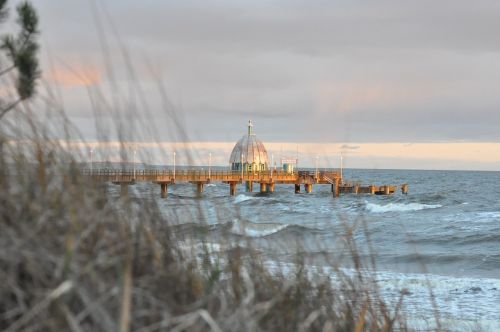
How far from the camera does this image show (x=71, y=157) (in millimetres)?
2934

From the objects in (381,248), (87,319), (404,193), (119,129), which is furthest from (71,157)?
(404,193)

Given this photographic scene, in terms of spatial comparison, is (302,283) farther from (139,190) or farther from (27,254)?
(27,254)

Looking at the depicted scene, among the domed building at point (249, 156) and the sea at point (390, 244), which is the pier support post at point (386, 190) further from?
the sea at point (390, 244)

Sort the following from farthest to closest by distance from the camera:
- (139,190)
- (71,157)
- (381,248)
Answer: (381,248) → (139,190) → (71,157)

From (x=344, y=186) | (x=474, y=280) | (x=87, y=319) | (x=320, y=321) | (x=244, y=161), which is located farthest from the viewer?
(x=244, y=161)

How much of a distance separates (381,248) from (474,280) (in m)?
5.92

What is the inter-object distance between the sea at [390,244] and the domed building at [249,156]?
28.2m

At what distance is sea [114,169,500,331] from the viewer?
3344 millimetres

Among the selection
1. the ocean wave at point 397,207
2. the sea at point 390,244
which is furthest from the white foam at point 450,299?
the ocean wave at point 397,207

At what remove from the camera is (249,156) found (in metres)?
66.0

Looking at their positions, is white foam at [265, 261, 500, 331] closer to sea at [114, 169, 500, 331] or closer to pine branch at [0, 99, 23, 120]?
sea at [114, 169, 500, 331]

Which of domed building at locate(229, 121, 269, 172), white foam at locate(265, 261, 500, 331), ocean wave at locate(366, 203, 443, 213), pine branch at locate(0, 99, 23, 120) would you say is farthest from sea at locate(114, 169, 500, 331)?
domed building at locate(229, 121, 269, 172)

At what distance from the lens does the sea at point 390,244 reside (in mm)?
3344

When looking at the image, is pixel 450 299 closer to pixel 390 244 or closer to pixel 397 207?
pixel 390 244
